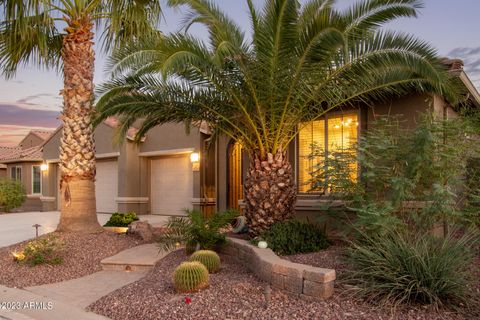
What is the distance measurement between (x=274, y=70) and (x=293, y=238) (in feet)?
9.92

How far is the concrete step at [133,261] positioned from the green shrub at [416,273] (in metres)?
4.26

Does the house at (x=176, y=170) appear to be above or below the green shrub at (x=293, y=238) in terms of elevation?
above

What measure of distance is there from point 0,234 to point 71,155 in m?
4.80

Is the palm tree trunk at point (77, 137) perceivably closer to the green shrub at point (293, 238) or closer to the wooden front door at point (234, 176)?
the green shrub at point (293, 238)

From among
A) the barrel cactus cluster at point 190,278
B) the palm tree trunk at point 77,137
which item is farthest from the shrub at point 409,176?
the palm tree trunk at point 77,137

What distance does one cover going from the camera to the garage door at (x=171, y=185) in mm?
17562

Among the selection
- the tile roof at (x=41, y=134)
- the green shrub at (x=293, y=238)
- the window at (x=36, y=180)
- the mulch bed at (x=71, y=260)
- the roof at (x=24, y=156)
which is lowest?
the mulch bed at (x=71, y=260)

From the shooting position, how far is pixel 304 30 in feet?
25.5

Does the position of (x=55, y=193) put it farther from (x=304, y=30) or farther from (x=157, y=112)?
(x=304, y=30)

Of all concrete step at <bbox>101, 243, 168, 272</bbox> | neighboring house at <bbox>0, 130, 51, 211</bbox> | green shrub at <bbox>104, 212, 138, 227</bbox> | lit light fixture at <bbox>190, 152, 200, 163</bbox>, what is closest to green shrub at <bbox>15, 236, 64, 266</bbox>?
concrete step at <bbox>101, 243, 168, 272</bbox>

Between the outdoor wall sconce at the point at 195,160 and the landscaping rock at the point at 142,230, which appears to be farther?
the outdoor wall sconce at the point at 195,160

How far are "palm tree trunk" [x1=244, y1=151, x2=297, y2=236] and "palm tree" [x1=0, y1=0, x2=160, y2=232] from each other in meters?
4.70

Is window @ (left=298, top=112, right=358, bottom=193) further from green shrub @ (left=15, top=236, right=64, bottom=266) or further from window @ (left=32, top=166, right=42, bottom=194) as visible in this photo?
window @ (left=32, top=166, right=42, bottom=194)

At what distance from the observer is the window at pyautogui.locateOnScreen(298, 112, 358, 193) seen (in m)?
10.4
